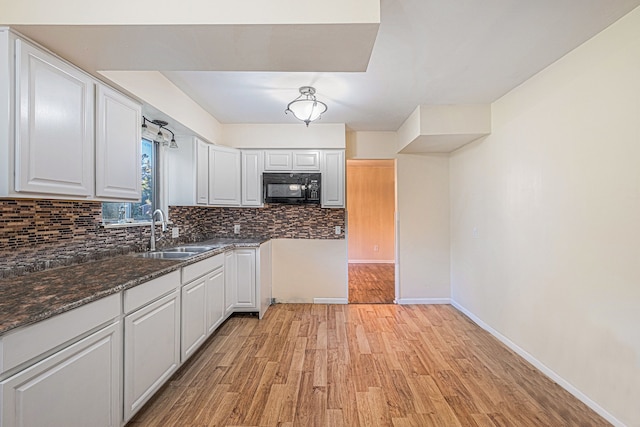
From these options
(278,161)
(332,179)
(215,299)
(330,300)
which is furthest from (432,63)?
(330,300)

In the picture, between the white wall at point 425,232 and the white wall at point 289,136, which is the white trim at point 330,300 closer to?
the white wall at point 425,232

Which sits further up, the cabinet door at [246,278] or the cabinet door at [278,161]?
the cabinet door at [278,161]

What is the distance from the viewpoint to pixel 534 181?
7.97 feet

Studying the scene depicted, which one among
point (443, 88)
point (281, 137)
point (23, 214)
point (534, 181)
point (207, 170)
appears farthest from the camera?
point (281, 137)

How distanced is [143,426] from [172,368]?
0.39 m

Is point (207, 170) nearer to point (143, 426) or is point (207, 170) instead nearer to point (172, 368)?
point (172, 368)

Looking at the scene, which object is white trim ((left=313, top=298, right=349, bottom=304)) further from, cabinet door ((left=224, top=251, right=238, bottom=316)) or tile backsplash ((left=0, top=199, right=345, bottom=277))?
tile backsplash ((left=0, top=199, right=345, bottom=277))

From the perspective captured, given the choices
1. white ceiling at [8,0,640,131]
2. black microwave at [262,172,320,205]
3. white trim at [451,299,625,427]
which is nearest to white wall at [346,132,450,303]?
white trim at [451,299,625,427]

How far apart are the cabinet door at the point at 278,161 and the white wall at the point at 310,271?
3.36 ft

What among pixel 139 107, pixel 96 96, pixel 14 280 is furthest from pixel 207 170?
pixel 14 280

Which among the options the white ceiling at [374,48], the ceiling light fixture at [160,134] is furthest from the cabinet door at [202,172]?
the white ceiling at [374,48]

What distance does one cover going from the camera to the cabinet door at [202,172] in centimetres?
333

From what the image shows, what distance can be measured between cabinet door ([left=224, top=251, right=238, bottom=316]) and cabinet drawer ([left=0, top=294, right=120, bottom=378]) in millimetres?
1689

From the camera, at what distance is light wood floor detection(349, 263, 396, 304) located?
14.1 feet
